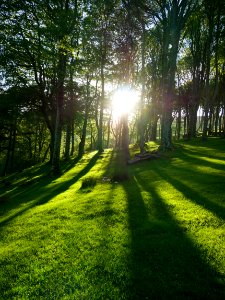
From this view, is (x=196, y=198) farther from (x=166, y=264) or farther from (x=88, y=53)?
(x=88, y=53)

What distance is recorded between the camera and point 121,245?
7.96m

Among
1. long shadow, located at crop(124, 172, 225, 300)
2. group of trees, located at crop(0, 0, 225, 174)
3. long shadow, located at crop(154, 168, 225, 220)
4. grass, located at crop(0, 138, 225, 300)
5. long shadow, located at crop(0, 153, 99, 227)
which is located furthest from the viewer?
group of trees, located at crop(0, 0, 225, 174)

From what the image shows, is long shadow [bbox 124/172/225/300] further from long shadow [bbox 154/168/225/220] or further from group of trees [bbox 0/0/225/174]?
group of trees [bbox 0/0/225/174]

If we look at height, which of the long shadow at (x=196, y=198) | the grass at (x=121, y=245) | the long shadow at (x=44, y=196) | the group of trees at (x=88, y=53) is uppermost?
the group of trees at (x=88, y=53)

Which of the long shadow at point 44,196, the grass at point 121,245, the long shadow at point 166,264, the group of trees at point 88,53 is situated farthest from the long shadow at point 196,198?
the group of trees at point 88,53

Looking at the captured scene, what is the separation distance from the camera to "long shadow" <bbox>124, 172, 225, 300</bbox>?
5.81 meters

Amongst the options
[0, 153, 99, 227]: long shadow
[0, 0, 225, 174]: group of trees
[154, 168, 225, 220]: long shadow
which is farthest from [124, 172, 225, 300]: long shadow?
[0, 0, 225, 174]: group of trees

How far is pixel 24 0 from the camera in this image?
66.8 feet

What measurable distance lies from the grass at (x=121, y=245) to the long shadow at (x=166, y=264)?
0.07ft

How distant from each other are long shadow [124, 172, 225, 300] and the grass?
2 centimetres

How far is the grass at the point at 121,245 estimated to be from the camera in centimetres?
617

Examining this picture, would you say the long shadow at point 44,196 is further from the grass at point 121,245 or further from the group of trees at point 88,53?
the group of trees at point 88,53

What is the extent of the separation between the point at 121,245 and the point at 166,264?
1.68 meters

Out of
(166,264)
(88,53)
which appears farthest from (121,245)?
(88,53)
